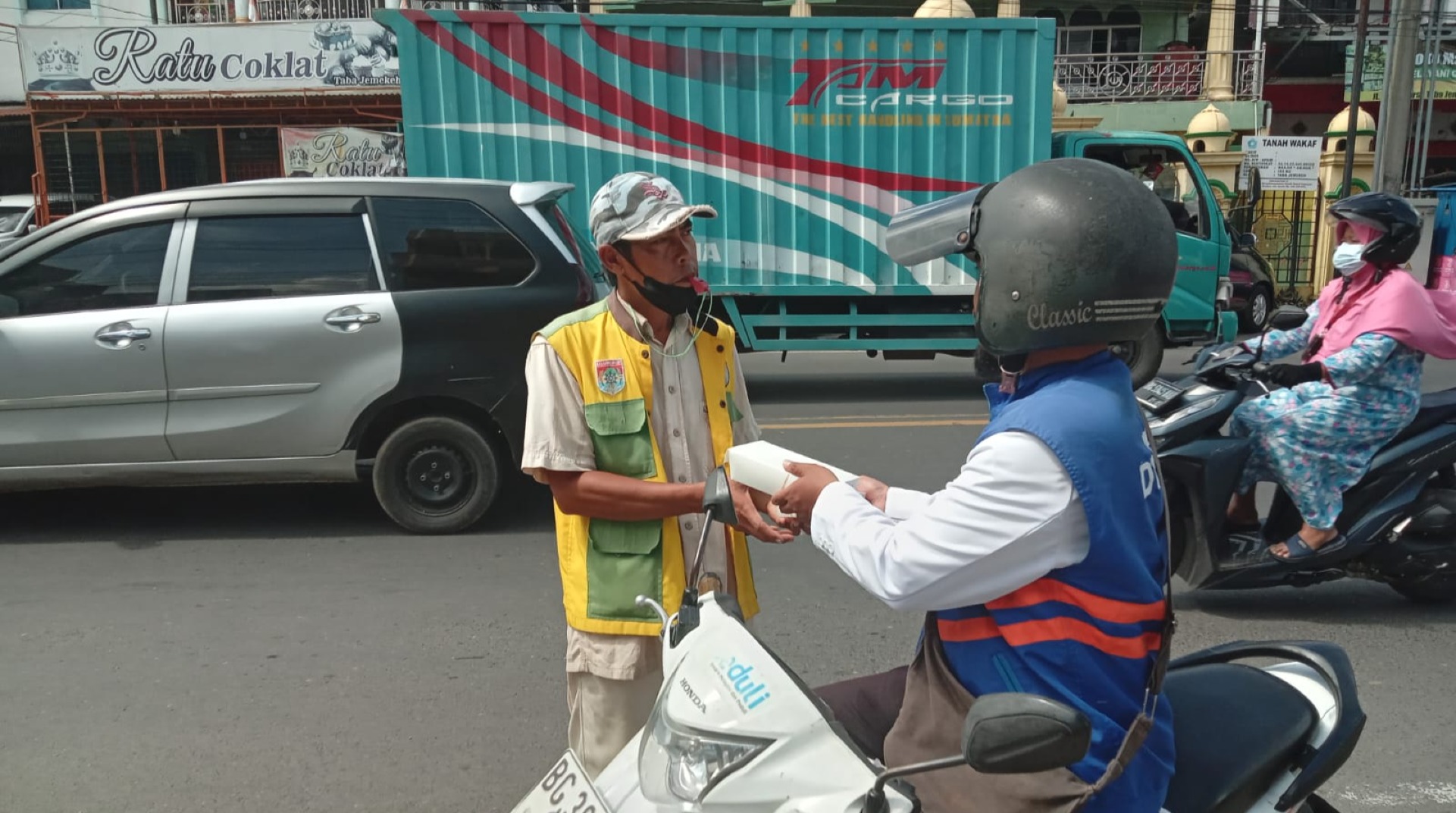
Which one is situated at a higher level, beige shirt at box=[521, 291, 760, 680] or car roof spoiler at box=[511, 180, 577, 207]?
car roof spoiler at box=[511, 180, 577, 207]

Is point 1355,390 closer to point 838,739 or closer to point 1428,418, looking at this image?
point 1428,418

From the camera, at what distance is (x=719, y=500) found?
79.2 inches

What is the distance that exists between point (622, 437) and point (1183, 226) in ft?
28.7

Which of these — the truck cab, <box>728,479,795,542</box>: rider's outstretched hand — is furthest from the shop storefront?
<box>728,479,795,542</box>: rider's outstretched hand

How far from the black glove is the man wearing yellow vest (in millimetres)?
2920

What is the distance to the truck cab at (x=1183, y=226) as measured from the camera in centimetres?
988

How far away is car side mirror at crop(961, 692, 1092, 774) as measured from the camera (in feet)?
4.66

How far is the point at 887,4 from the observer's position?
24.0 metres

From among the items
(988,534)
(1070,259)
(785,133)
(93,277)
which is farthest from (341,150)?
(988,534)

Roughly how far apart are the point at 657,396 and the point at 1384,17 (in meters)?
29.3

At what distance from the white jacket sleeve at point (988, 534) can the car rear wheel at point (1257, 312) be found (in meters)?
15.5

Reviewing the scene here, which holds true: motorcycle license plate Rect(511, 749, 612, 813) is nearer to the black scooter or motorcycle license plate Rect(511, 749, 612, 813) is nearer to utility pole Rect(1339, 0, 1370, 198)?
the black scooter

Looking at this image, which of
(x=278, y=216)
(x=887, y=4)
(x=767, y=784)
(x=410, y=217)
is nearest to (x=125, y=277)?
(x=278, y=216)

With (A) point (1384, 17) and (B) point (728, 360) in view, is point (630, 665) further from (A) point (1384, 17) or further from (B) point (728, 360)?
(A) point (1384, 17)
